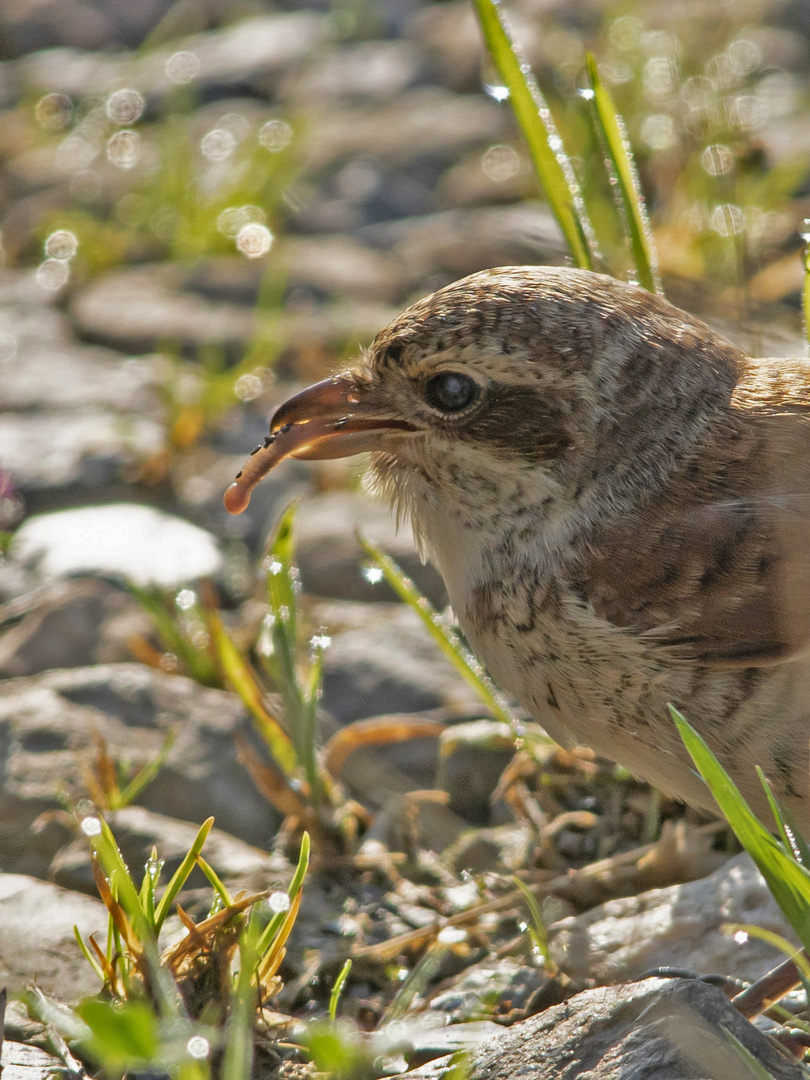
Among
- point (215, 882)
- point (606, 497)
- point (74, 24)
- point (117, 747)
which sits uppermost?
point (74, 24)

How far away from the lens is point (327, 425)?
11.0ft

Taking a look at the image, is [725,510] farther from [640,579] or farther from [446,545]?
[446,545]

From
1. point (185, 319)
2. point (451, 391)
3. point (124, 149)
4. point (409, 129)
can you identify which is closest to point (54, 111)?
point (124, 149)

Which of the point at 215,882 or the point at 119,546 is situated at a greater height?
the point at 119,546

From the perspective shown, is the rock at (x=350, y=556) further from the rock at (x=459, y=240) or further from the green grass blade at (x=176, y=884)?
the green grass blade at (x=176, y=884)

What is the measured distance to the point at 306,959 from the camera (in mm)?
3201

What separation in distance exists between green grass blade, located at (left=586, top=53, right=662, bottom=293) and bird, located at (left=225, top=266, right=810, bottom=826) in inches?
15.5

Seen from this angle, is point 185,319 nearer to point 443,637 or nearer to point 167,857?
point 443,637

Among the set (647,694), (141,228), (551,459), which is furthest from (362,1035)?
(141,228)

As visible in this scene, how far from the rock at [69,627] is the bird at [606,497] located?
1301 mm

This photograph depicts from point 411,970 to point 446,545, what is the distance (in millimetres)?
1096

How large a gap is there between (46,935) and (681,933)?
1.54 meters

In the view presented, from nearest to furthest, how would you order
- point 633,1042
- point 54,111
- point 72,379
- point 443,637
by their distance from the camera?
point 633,1042 → point 443,637 → point 72,379 → point 54,111

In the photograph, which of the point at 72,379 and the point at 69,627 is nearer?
the point at 69,627
